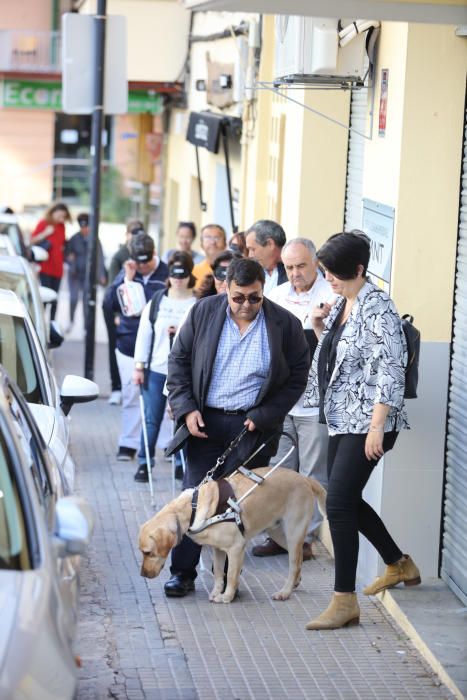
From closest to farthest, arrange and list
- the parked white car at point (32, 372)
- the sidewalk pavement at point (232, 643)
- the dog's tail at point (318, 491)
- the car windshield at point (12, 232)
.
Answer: the sidewalk pavement at point (232, 643)
the dog's tail at point (318, 491)
the parked white car at point (32, 372)
the car windshield at point (12, 232)

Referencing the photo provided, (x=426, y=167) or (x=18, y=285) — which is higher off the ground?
(x=426, y=167)

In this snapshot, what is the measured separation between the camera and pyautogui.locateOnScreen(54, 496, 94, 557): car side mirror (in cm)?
479

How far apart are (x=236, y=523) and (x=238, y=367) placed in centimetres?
82

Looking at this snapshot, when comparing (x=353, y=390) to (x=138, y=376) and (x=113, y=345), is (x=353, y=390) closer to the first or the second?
(x=138, y=376)

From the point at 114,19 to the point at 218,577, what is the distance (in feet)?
24.6

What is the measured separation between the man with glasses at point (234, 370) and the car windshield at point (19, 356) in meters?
0.91

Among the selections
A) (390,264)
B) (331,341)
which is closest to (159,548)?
(331,341)

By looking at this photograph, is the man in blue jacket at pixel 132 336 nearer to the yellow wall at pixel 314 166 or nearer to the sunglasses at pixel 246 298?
the yellow wall at pixel 314 166

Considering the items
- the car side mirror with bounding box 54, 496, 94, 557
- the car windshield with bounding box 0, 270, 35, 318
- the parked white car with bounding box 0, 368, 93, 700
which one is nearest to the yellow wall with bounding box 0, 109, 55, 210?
the car windshield with bounding box 0, 270, 35, 318

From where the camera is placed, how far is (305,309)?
7953 mm

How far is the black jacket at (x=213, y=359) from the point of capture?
22.9 feet

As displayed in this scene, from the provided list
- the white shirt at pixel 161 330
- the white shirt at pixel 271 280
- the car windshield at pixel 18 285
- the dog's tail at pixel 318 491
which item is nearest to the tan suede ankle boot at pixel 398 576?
the dog's tail at pixel 318 491

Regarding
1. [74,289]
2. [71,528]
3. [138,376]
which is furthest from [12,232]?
[71,528]

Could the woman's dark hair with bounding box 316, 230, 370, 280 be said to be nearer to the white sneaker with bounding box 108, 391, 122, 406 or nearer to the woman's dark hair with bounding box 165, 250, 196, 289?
the woman's dark hair with bounding box 165, 250, 196, 289
